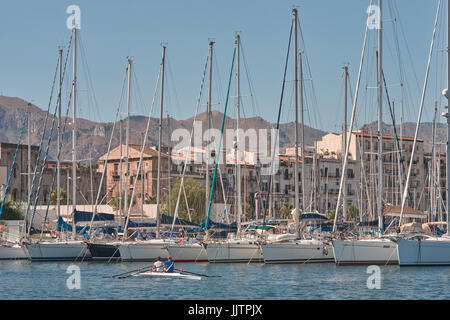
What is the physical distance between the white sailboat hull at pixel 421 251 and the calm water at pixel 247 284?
575mm

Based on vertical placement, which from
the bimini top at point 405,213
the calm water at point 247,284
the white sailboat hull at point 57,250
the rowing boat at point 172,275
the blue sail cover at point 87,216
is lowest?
the calm water at point 247,284

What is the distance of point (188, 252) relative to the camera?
187 ft

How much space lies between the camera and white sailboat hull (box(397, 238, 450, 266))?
154 feet

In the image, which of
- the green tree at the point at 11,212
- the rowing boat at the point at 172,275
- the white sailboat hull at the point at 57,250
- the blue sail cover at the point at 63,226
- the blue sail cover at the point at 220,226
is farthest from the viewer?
the green tree at the point at 11,212

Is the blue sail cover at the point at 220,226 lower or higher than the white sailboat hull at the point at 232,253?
higher

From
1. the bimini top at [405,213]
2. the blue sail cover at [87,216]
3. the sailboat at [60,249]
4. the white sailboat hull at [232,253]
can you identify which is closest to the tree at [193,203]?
the blue sail cover at [87,216]

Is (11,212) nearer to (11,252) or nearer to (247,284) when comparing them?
(11,252)

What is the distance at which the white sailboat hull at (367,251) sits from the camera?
48.4m

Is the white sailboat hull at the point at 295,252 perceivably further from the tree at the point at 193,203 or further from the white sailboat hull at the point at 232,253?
the tree at the point at 193,203

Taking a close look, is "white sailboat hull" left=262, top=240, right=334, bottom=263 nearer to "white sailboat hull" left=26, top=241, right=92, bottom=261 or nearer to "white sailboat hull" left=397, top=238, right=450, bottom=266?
"white sailboat hull" left=397, top=238, right=450, bottom=266

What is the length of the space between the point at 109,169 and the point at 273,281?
3648 inches
